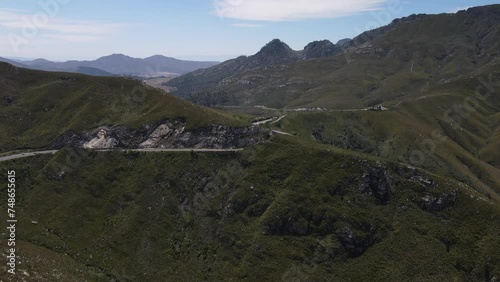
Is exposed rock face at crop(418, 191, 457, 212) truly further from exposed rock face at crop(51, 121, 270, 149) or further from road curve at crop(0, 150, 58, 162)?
road curve at crop(0, 150, 58, 162)

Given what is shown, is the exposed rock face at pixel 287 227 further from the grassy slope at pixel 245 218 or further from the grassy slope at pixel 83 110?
the grassy slope at pixel 83 110

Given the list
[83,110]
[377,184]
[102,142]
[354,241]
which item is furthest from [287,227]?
[83,110]

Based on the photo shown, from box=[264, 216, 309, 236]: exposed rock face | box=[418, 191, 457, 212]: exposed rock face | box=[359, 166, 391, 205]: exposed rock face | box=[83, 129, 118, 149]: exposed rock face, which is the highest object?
box=[83, 129, 118, 149]: exposed rock face

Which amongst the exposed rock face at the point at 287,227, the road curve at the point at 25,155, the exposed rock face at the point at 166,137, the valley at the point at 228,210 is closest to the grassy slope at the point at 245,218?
the valley at the point at 228,210

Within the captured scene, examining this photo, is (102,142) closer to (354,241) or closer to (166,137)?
(166,137)

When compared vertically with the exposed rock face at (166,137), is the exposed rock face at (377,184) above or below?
below

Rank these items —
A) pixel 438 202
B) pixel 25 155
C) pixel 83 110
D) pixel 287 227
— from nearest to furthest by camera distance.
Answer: pixel 287 227 < pixel 438 202 < pixel 25 155 < pixel 83 110

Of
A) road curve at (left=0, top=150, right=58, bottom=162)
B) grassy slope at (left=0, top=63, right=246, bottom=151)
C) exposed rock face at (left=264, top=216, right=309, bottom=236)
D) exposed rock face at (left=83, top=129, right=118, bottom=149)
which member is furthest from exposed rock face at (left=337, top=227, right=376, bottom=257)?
road curve at (left=0, top=150, right=58, bottom=162)
